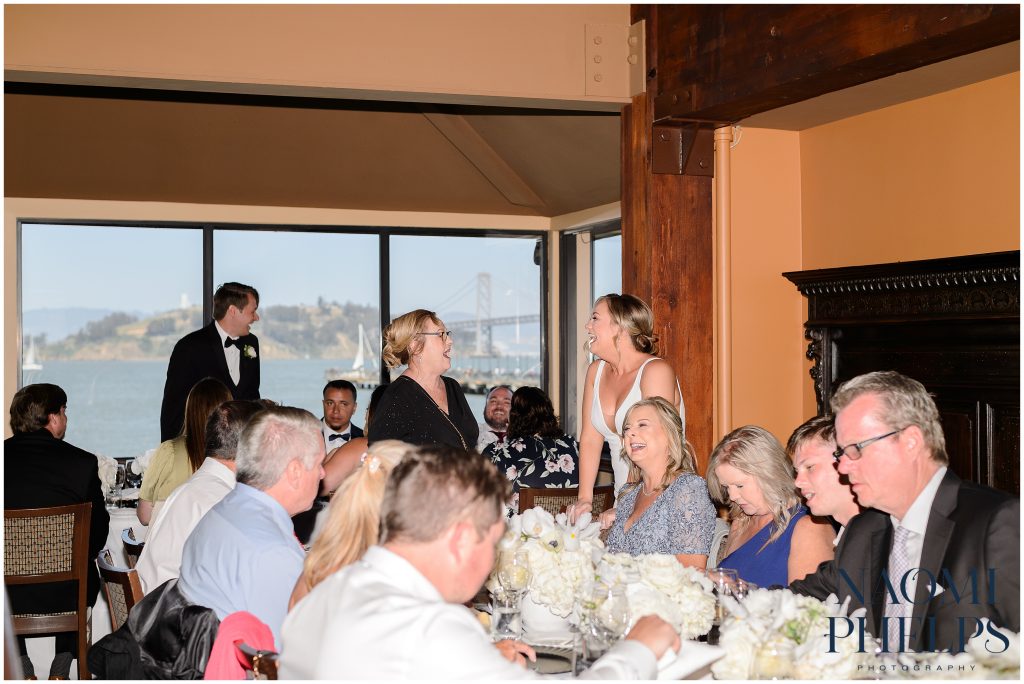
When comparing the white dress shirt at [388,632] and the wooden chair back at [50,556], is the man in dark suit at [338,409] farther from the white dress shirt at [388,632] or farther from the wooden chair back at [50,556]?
the white dress shirt at [388,632]

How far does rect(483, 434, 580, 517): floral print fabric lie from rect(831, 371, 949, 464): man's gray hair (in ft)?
9.25

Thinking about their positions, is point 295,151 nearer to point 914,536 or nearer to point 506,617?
point 506,617

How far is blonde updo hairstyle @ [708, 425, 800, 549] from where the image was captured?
10.4 ft

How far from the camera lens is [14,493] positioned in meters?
4.30

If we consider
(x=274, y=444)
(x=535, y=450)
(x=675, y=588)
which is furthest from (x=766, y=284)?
(x=274, y=444)

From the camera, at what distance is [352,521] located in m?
2.23

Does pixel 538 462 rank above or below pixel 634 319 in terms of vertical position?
below

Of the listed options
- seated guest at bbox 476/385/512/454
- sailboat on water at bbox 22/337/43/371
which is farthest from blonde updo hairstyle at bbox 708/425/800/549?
sailboat on water at bbox 22/337/43/371

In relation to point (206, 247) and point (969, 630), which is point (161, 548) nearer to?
point (969, 630)

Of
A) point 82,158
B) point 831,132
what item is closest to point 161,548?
point 831,132

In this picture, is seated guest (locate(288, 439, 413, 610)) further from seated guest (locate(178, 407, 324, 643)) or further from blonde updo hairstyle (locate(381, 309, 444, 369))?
blonde updo hairstyle (locate(381, 309, 444, 369))

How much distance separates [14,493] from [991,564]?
370cm

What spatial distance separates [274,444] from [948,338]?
Answer: 3.65 meters

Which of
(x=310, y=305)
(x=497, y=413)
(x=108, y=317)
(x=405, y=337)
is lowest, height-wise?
(x=497, y=413)
